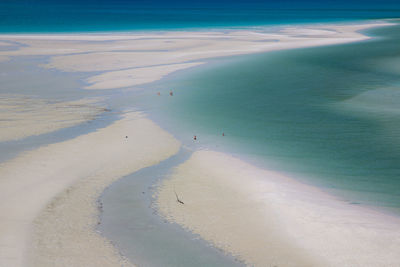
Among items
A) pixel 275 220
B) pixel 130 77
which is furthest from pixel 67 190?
pixel 130 77

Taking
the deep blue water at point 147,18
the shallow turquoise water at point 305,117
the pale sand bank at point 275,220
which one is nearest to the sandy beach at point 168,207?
the pale sand bank at point 275,220

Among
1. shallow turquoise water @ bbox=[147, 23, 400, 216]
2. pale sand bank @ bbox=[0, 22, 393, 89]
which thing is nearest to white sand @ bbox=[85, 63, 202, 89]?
pale sand bank @ bbox=[0, 22, 393, 89]

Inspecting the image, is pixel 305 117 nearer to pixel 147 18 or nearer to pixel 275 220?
pixel 275 220

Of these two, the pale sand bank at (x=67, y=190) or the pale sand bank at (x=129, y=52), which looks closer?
the pale sand bank at (x=67, y=190)

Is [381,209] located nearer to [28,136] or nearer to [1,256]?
[1,256]

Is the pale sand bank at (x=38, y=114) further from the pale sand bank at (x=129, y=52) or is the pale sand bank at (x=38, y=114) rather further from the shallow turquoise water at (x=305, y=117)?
the pale sand bank at (x=129, y=52)

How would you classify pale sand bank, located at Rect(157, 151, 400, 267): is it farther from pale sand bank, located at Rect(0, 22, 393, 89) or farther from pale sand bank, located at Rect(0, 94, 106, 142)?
pale sand bank, located at Rect(0, 22, 393, 89)

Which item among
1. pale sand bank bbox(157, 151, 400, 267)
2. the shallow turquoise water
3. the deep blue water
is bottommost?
pale sand bank bbox(157, 151, 400, 267)
